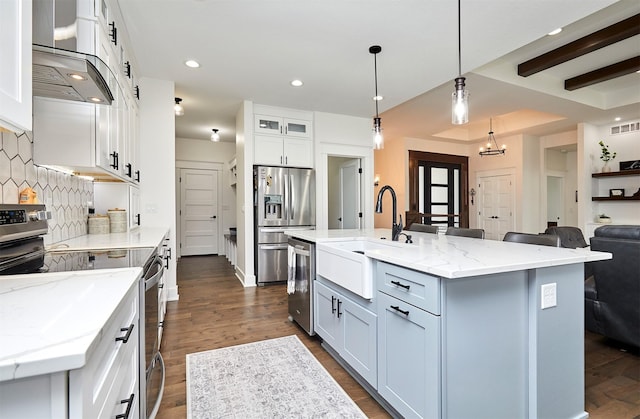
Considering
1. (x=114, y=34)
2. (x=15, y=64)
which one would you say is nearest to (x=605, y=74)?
(x=114, y=34)

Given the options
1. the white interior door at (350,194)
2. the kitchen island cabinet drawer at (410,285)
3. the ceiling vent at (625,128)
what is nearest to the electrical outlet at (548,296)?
the kitchen island cabinet drawer at (410,285)

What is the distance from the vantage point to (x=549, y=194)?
8.05 m

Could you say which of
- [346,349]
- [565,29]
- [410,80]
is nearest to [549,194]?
[565,29]

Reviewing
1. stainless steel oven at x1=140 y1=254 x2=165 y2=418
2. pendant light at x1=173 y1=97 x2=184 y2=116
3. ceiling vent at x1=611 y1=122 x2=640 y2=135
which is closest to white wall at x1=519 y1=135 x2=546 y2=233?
ceiling vent at x1=611 y1=122 x2=640 y2=135

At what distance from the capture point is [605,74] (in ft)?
13.5

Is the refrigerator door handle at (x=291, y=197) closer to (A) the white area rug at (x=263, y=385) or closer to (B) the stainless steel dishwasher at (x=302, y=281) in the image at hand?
(B) the stainless steel dishwasher at (x=302, y=281)

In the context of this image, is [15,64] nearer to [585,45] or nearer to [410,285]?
[410,285]

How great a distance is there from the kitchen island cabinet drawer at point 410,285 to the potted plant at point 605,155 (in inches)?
276

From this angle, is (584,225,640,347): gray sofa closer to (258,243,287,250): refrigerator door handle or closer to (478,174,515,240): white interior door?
(258,243,287,250): refrigerator door handle

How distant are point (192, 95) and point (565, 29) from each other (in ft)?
15.3

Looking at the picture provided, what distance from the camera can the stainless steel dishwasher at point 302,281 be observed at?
2.60 metres

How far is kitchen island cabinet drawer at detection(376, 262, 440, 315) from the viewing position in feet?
4.37

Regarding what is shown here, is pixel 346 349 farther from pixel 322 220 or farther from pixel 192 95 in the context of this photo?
pixel 192 95

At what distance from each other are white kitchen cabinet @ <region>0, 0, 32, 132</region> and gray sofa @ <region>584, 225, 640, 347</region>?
3.41 meters
